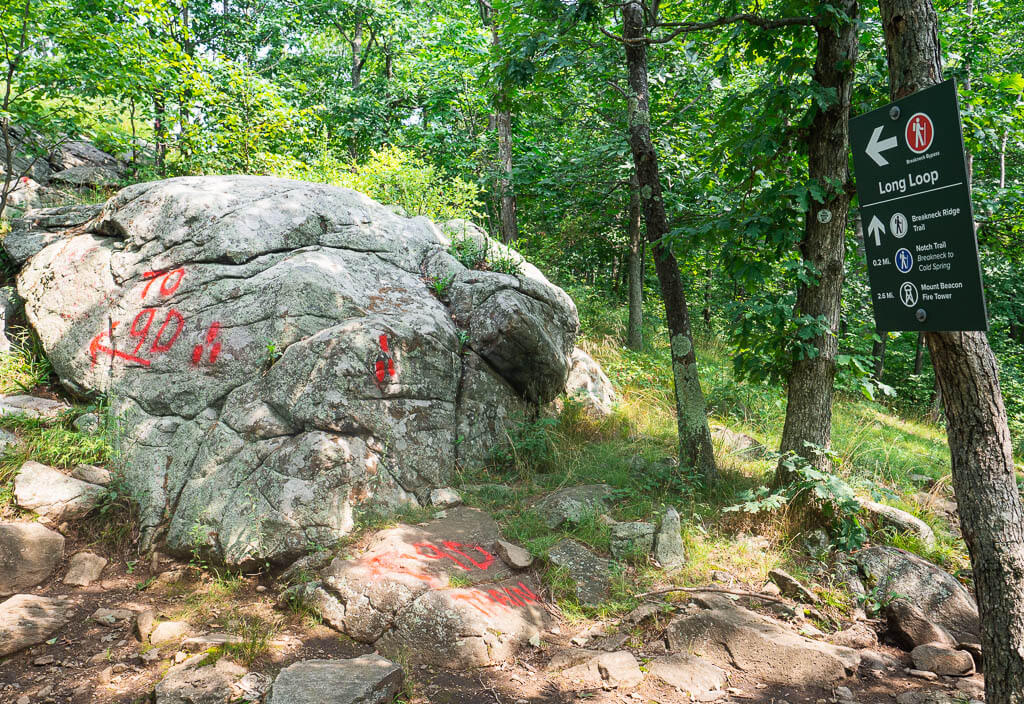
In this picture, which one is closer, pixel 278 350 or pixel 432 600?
pixel 432 600

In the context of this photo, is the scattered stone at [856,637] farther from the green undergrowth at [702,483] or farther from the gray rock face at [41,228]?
the gray rock face at [41,228]

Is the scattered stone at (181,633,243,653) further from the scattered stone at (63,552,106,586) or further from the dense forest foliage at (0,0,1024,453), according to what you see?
the dense forest foliage at (0,0,1024,453)

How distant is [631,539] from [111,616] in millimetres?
4449

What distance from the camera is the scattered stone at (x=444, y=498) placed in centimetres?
618

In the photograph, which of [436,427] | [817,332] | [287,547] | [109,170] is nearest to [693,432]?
[817,332]

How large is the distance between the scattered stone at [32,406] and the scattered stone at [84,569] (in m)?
1.83

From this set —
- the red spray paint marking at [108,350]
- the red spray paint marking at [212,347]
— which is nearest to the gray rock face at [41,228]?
the red spray paint marking at [108,350]

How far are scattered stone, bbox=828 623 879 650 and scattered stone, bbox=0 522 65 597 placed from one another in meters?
6.57

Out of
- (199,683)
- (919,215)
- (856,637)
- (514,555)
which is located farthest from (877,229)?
(199,683)

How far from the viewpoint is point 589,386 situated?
8570 millimetres

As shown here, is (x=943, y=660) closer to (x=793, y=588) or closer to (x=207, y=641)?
(x=793, y=588)

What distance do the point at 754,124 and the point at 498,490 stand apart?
4.58 m

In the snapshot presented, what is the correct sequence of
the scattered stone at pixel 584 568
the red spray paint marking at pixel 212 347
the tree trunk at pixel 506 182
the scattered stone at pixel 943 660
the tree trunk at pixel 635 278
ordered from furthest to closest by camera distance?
the tree trunk at pixel 635 278, the tree trunk at pixel 506 182, the red spray paint marking at pixel 212 347, the scattered stone at pixel 584 568, the scattered stone at pixel 943 660

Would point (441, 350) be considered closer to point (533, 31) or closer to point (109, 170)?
point (533, 31)
